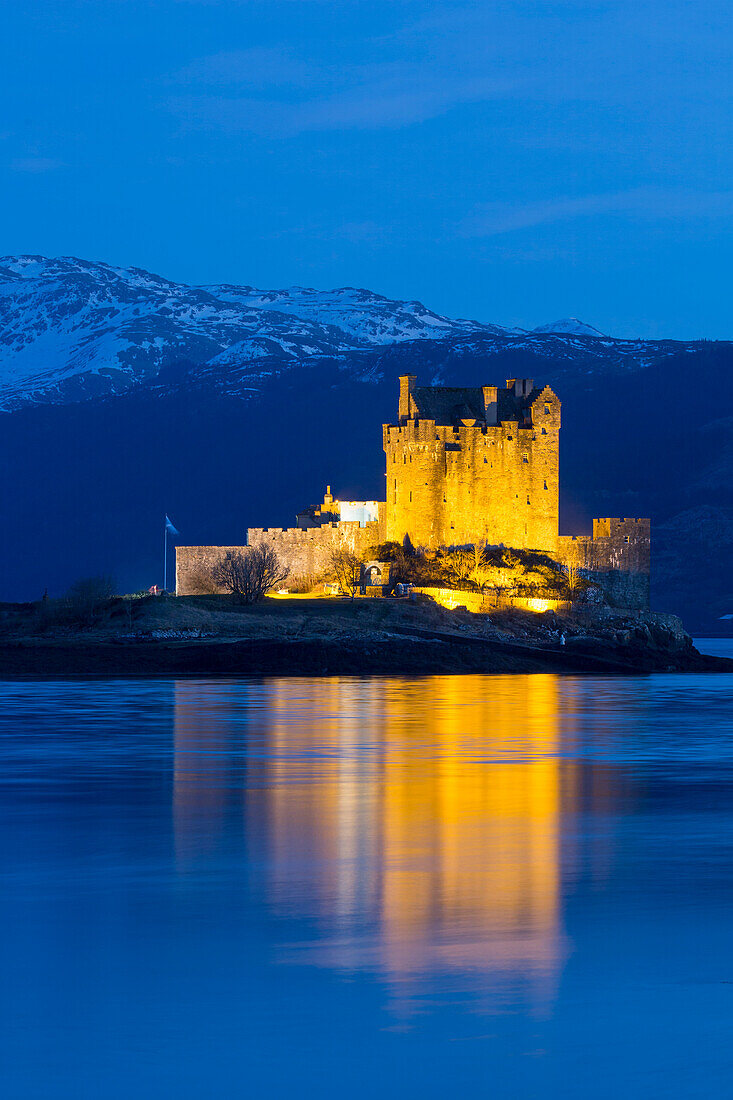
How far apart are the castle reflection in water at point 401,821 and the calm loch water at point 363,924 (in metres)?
0.07

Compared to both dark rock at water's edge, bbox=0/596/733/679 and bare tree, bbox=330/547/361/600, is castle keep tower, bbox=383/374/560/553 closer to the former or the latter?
bare tree, bbox=330/547/361/600

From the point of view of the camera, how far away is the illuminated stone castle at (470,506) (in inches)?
3051

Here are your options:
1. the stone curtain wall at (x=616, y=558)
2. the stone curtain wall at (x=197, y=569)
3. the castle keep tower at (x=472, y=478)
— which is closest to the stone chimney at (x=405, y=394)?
the castle keep tower at (x=472, y=478)

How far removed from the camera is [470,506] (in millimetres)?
77625

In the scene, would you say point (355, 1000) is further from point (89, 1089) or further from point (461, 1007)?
point (89, 1089)

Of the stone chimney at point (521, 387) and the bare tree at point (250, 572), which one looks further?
the stone chimney at point (521, 387)

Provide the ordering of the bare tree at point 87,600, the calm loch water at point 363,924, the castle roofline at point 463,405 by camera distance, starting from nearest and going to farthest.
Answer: the calm loch water at point 363,924 → the bare tree at point 87,600 → the castle roofline at point 463,405

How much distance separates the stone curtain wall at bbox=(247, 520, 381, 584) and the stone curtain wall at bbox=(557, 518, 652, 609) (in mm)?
9532

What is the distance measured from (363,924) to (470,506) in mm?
61737

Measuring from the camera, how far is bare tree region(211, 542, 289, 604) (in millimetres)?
74625

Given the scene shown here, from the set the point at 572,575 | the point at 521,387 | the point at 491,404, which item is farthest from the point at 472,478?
the point at 572,575

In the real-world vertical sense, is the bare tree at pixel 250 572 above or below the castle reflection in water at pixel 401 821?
above

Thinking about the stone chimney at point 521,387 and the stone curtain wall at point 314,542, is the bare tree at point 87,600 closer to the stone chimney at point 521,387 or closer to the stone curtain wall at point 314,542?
the stone curtain wall at point 314,542

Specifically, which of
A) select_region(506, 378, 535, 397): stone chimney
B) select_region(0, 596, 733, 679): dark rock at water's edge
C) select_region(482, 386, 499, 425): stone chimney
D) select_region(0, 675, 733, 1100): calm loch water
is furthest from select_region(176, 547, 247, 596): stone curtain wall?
select_region(0, 675, 733, 1100): calm loch water
